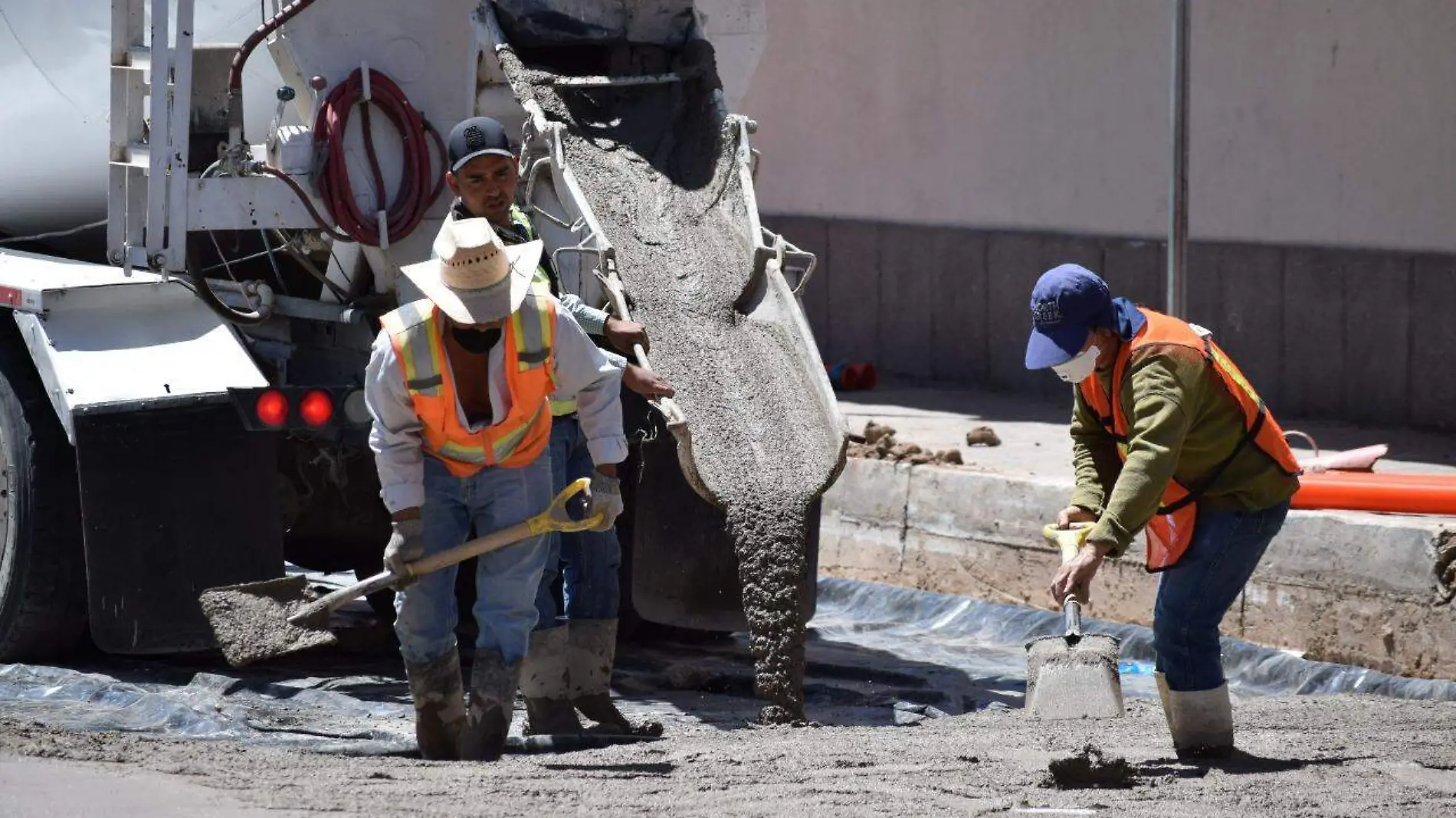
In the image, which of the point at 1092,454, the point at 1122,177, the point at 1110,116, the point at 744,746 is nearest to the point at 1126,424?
the point at 1092,454

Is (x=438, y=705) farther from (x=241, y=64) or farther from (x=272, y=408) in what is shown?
(x=241, y=64)

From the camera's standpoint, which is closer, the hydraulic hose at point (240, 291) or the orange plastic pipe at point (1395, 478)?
the hydraulic hose at point (240, 291)

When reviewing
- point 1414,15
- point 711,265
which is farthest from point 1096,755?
point 1414,15

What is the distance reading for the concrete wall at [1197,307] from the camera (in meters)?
8.86

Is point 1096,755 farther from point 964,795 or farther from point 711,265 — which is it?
point 711,265

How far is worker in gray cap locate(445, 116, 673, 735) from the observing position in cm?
573

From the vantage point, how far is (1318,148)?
9.20m

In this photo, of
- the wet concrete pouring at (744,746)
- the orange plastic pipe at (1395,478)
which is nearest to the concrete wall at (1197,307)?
the orange plastic pipe at (1395,478)

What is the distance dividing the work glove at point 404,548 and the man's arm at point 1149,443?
160 centimetres

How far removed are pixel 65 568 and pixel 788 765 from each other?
2.72 metres

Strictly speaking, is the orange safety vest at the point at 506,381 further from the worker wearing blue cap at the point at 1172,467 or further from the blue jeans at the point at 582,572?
the worker wearing blue cap at the point at 1172,467

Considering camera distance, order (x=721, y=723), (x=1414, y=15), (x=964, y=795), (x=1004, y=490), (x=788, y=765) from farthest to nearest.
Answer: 1. (x=1414, y=15)
2. (x=1004, y=490)
3. (x=721, y=723)
4. (x=788, y=765)
5. (x=964, y=795)

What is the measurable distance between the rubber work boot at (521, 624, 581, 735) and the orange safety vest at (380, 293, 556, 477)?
0.74 m

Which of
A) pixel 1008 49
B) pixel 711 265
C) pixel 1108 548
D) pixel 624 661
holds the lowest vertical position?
pixel 624 661
